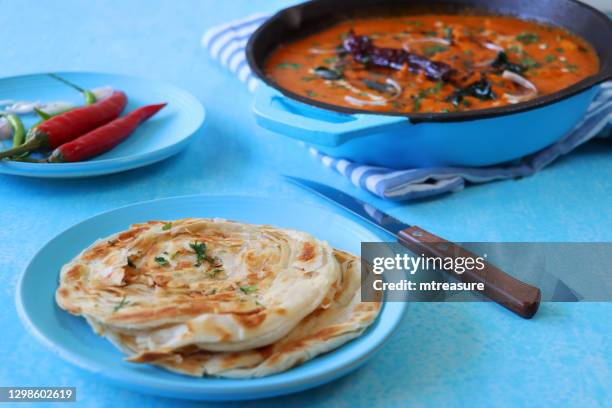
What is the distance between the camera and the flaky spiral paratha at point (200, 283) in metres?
1.67

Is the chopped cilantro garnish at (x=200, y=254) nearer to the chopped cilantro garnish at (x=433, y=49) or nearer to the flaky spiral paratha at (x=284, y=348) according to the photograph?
the flaky spiral paratha at (x=284, y=348)

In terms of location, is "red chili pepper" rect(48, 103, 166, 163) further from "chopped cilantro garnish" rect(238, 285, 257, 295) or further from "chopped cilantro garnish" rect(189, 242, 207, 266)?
"chopped cilantro garnish" rect(238, 285, 257, 295)

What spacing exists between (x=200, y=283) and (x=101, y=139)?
1.22 metres

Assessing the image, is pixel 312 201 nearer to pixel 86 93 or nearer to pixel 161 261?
pixel 161 261

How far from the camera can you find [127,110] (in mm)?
3242

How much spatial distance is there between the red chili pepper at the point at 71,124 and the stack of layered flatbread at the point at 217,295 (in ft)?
2.89

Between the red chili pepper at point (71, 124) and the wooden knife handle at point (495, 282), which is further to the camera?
the red chili pepper at point (71, 124)

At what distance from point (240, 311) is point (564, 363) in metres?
0.80

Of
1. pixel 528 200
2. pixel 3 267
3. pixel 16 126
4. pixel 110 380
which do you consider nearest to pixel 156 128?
pixel 16 126

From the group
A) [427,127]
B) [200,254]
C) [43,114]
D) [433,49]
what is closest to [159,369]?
[200,254]

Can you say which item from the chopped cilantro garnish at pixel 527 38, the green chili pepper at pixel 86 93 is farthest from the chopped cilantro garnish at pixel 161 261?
the chopped cilantro garnish at pixel 527 38

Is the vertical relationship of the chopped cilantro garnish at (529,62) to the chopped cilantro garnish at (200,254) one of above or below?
below

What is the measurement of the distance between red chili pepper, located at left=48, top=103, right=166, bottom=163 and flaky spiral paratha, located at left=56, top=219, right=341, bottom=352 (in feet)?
2.53

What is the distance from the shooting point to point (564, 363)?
75.5 inches
